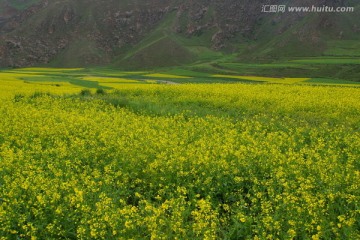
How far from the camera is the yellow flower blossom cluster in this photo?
712 centimetres

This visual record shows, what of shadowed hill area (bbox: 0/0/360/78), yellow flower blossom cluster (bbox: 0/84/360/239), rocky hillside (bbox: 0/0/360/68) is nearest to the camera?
yellow flower blossom cluster (bbox: 0/84/360/239)

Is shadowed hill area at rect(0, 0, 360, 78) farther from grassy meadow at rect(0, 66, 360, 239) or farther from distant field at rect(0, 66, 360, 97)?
grassy meadow at rect(0, 66, 360, 239)

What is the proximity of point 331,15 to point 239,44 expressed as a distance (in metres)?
37.8

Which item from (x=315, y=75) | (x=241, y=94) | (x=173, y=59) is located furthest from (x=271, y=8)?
(x=241, y=94)

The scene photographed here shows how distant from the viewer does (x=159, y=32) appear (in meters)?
155

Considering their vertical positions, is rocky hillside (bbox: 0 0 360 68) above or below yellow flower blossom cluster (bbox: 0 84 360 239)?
above

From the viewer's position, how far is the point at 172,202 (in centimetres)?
746

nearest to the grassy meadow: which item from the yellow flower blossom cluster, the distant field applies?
the yellow flower blossom cluster

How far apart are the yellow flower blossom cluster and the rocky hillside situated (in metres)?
111

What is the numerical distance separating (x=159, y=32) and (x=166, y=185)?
151232mm

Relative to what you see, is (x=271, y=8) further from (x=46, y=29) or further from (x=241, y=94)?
(x=241, y=94)

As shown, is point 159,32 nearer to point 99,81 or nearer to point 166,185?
point 99,81

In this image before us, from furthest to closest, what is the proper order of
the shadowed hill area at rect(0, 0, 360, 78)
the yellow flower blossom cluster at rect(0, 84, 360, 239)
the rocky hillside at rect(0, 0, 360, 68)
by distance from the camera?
the rocky hillside at rect(0, 0, 360, 68) → the shadowed hill area at rect(0, 0, 360, 78) → the yellow flower blossom cluster at rect(0, 84, 360, 239)

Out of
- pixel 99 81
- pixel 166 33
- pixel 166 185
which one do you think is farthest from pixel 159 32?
pixel 166 185
